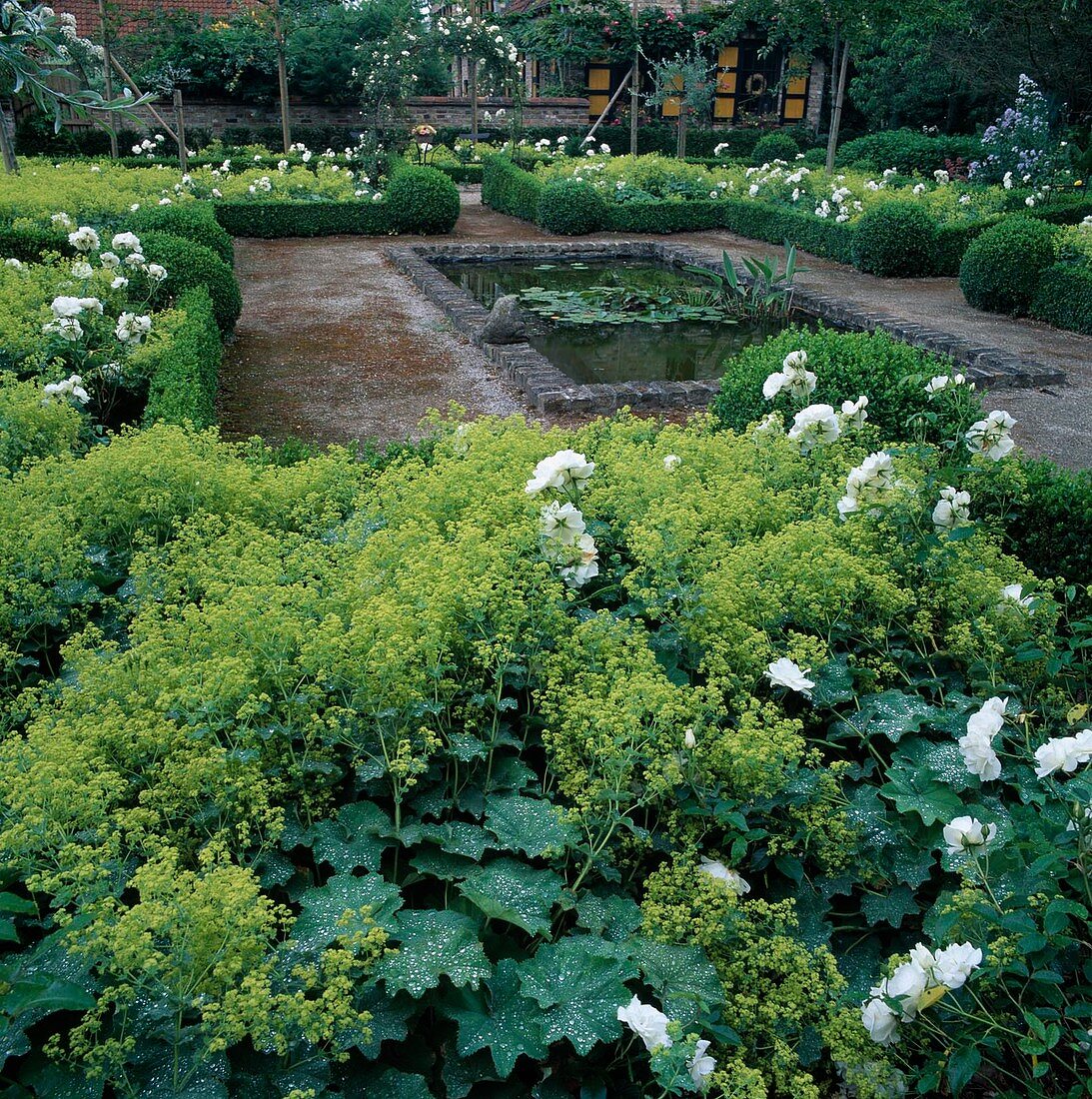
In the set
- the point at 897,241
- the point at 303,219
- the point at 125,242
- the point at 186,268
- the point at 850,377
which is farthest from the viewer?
the point at 303,219

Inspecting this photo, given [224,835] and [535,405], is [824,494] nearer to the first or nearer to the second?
[224,835]

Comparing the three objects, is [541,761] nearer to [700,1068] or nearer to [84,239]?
[700,1068]

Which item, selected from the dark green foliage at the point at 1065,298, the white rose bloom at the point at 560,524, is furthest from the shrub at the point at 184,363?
the dark green foliage at the point at 1065,298

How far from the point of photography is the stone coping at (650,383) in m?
6.61

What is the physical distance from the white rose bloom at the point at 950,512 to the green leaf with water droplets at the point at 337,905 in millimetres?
2074

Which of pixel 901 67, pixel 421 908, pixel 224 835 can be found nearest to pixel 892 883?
pixel 421 908

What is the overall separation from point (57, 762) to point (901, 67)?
25.0 m

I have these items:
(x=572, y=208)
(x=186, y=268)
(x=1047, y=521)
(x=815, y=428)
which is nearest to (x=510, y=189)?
(x=572, y=208)

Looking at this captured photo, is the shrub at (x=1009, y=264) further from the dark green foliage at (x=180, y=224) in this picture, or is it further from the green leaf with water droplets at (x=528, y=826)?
the green leaf with water droplets at (x=528, y=826)

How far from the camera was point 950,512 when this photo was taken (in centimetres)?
295

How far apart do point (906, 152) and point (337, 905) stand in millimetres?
20094

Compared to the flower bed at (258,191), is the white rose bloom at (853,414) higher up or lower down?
lower down

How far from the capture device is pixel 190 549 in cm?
294

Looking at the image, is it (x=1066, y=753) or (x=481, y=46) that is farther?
(x=481, y=46)
